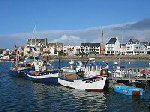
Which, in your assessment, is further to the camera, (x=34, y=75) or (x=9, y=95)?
(x=34, y=75)

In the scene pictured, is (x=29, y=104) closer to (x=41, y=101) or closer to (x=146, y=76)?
(x=41, y=101)

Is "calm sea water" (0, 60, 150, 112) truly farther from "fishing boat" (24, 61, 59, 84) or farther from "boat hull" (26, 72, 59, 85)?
"fishing boat" (24, 61, 59, 84)

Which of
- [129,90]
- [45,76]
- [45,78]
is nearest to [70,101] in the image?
[129,90]

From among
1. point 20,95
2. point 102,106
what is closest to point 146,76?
point 102,106

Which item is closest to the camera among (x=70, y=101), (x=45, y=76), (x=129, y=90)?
(x=70, y=101)

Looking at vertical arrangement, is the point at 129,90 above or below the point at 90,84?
below

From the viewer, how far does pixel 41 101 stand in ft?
A: 161

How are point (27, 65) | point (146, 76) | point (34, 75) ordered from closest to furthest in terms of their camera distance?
point (146, 76), point (34, 75), point (27, 65)

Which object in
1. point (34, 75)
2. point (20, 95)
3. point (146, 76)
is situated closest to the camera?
point (20, 95)

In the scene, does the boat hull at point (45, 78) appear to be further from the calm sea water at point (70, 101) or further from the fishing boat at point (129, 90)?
the fishing boat at point (129, 90)

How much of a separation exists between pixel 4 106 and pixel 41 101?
6.59 metres

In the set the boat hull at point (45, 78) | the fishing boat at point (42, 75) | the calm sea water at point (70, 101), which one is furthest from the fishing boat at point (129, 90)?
the fishing boat at point (42, 75)

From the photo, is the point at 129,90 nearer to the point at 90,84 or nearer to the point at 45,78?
the point at 90,84

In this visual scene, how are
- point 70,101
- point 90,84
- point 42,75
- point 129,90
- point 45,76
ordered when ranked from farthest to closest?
point 42,75, point 45,76, point 90,84, point 129,90, point 70,101
